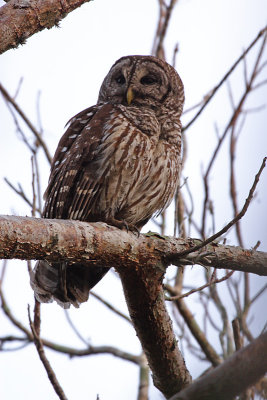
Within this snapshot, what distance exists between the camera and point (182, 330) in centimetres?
500

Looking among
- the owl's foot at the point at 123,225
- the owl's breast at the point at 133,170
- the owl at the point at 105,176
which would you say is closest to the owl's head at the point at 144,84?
the owl at the point at 105,176

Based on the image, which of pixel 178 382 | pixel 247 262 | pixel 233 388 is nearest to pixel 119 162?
pixel 247 262

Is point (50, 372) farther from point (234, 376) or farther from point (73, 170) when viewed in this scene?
point (234, 376)

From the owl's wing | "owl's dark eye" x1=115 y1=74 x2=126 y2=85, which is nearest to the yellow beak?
"owl's dark eye" x1=115 y1=74 x2=126 y2=85

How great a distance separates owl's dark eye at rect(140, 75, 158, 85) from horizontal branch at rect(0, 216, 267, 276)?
84.2 inches

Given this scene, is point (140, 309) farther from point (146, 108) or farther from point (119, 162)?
point (146, 108)

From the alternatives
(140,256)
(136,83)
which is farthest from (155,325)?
(136,83)

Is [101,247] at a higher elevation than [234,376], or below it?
higher

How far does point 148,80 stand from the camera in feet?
16.9

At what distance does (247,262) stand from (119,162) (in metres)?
1.26

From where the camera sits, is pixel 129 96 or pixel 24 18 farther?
pixel 129 96

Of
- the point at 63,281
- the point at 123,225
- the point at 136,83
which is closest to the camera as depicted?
the point at 123,225

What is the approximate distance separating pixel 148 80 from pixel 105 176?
1.47 m

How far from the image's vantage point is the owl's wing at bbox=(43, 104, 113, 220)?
13.5ft
